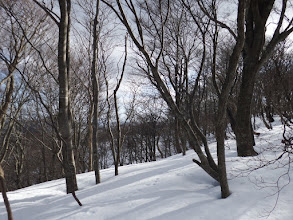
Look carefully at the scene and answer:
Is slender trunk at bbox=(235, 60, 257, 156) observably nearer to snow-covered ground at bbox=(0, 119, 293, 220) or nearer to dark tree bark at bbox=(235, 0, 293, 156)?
dark tree bark at bbox=(235, 0, 293, 156)

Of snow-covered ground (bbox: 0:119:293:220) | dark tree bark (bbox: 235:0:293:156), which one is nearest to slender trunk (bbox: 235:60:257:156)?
dark tree bark (bbox: 235:0:293:156)

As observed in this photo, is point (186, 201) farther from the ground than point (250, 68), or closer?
closer

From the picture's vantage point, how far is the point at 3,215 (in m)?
2.68

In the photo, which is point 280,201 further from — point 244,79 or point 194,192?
point 244,79


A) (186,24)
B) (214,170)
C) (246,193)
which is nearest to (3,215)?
(214,170)

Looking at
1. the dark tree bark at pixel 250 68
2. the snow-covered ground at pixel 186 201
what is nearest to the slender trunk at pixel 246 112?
the dark tree bark at pixel 250 68

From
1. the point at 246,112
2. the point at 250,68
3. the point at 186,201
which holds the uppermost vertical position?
the point at 250,68

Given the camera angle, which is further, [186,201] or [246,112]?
[246,112]

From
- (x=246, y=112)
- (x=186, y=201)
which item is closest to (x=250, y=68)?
(x=246, y=112)

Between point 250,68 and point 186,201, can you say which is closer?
point 186,201

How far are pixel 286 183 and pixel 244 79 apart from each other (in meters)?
2.55

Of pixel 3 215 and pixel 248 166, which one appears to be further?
pixel 248 166

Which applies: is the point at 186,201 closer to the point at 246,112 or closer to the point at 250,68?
the point at 246,112

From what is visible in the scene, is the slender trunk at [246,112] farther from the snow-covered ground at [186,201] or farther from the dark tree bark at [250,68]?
the snow-covered ground at [186,201]
